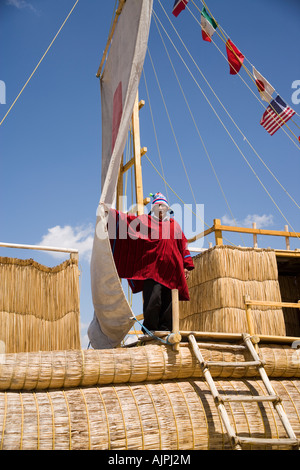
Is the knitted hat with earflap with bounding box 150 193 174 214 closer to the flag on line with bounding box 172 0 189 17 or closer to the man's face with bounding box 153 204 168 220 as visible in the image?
the man's face with bounding box 153 204 168 220

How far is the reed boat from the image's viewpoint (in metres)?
3.74

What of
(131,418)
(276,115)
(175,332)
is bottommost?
(131,418)

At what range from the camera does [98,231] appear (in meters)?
4.88

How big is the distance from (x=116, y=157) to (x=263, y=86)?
10.5 feet

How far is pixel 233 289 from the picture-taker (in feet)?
18.6

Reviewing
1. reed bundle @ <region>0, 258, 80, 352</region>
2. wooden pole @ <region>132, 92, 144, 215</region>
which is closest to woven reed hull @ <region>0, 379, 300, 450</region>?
reed bundle @ <region>0, 258, 80, 352</region>

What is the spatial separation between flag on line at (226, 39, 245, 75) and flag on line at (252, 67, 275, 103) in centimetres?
28

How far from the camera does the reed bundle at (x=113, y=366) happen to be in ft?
12.4

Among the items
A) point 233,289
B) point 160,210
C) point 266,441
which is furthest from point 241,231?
point 266,441

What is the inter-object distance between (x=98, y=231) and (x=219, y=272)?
1.51 metres

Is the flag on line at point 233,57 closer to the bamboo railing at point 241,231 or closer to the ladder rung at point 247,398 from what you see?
the bamboo railing at point 241,231

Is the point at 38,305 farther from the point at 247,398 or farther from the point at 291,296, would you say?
Result: the point at 291,296
